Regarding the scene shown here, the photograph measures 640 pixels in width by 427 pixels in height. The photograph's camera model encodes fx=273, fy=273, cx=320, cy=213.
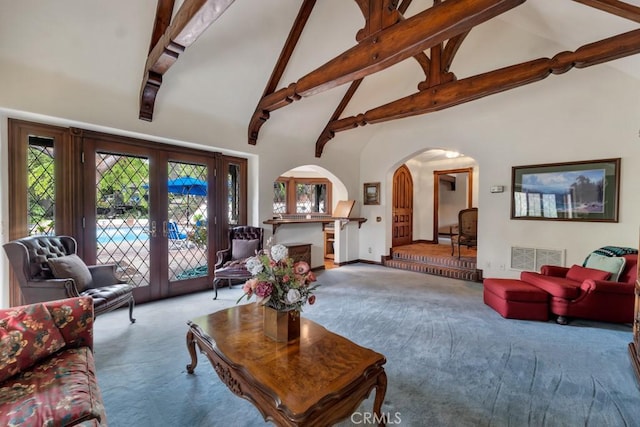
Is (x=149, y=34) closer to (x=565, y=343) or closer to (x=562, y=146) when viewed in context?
(x=565, y=343)

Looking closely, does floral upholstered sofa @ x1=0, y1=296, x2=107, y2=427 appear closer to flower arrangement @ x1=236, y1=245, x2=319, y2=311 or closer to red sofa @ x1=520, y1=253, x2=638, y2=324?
flower arrangement @ x1=236, y1=245, x2=319, y2=311

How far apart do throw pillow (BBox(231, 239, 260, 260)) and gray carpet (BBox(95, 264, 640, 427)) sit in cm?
90

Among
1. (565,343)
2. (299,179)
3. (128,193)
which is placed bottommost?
(565,343)

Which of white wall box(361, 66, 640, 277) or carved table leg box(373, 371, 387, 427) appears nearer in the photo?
carved table leg box(373, 371, 387, 427)

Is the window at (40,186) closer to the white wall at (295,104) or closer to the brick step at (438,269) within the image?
the white wall at (295,104)

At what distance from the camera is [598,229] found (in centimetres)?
411

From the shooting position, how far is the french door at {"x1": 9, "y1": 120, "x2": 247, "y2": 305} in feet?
10.3

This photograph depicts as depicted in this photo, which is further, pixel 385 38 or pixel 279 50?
pixel 279 50

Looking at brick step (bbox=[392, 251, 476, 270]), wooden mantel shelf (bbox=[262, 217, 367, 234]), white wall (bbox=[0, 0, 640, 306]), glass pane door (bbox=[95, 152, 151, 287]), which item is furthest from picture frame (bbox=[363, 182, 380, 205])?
glass pane door (bbox=[95, 152, 151, 287])

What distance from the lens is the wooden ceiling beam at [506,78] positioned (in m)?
2.80

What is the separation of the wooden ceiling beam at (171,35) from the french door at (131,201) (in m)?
0.74

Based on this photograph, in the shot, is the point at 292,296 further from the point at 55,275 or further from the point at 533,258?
the point at 533,258

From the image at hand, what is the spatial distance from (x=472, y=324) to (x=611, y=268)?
186 centimetres

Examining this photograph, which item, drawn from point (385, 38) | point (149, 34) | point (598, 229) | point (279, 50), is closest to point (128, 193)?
point (149, 34)
